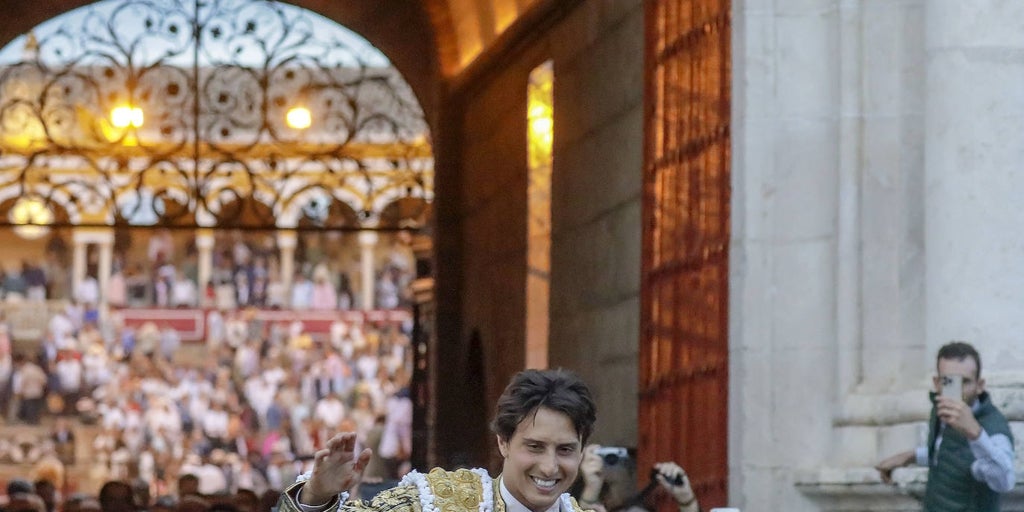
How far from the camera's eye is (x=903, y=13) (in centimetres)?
1064

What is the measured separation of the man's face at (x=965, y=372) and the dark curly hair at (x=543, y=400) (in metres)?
3.34

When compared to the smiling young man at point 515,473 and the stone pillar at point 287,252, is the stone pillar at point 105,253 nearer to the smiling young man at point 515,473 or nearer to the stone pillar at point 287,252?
the stone pillar at point 287,252

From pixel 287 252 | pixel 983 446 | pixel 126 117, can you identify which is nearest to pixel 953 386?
pixel 983 446

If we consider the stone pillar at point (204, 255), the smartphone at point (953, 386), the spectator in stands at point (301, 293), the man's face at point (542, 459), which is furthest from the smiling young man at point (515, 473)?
the stone pillar at point (204, 255)

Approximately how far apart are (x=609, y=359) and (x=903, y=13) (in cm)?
476

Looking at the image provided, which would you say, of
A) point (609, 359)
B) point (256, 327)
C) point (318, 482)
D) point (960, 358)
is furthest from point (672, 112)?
point (256, 327)

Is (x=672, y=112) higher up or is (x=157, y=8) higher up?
(x=157, y=8)

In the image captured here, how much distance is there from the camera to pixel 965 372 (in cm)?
852

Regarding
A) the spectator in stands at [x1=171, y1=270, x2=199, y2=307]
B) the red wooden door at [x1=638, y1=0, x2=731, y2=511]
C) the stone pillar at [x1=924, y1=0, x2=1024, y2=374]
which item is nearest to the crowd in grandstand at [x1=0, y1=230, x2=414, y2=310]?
the spectator in stands at [x1=171, y1=270, x2=199, y2=307]

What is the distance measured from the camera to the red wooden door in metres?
11.7

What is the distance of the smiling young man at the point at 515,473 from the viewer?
526 centimetres

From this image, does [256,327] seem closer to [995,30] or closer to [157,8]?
[157,8]

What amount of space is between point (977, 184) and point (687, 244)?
2605mm

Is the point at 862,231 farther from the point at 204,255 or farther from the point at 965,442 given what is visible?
the point at 204,255
